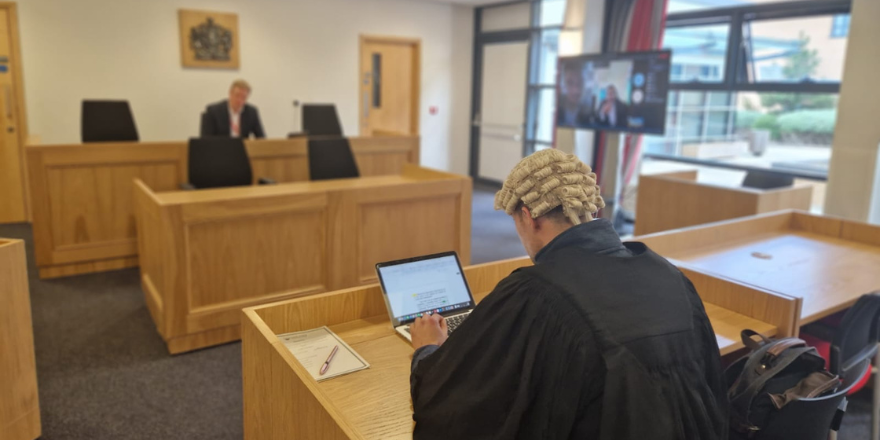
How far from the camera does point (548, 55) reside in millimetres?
7770

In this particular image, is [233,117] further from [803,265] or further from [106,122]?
[803,265]

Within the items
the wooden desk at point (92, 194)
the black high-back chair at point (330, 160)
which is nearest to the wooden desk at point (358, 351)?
the black high-back chair at point (330, 160)

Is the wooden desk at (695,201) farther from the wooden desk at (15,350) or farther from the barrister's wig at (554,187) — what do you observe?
the wooden desk at (15,350)

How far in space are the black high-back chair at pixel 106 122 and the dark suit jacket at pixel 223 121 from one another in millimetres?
571

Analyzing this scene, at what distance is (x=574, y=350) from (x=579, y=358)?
2cm

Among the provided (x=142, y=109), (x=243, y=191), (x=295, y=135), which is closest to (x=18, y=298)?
(x=243, y=191)

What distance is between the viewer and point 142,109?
21.3ft

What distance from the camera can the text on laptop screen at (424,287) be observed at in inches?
75.3

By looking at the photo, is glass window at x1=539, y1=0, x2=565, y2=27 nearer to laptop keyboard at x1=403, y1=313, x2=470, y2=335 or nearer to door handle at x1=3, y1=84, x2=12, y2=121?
door handle at x1=3, y1=84, x2=12, y2=121

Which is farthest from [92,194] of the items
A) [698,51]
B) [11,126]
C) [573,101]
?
[698,51]

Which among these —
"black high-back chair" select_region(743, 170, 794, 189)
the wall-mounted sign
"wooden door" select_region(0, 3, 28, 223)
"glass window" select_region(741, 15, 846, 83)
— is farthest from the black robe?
→ the wall-mounted sign

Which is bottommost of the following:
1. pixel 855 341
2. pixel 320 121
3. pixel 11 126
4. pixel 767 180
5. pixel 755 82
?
pixel 855 341

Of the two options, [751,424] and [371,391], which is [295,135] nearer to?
[371,391]

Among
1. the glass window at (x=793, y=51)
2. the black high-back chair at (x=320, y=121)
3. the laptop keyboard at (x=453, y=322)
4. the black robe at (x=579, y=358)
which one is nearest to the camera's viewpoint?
the black robe at (x=579, y=358)
